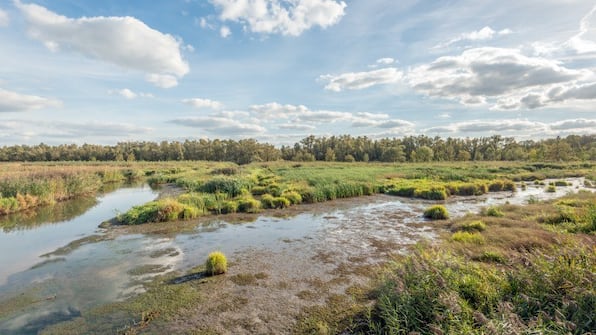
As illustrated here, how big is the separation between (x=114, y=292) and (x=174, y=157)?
316ft

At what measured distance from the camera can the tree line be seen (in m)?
85.4

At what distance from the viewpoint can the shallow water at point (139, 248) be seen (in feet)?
25.6

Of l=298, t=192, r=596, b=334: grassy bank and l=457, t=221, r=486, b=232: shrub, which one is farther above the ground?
l=298, t=192, r=596, b=334: grassy bank

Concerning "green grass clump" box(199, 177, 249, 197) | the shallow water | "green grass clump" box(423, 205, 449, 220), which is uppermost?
"green grass clump" box(199, 177, 249, 197)

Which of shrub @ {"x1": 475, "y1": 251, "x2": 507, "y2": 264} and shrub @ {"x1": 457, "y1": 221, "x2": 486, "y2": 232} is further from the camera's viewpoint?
shrub @ {"x1": 457, "y1": 221, "x2": 486, "y2": 232}

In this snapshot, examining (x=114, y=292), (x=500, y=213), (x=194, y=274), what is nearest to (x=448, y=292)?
(x=194, y=274)

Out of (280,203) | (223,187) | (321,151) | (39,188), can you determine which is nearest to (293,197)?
(280,203)

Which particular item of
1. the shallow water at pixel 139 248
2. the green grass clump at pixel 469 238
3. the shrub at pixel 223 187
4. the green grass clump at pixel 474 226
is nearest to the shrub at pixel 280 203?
the shallow water at pixel 139 248

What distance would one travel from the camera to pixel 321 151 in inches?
3903

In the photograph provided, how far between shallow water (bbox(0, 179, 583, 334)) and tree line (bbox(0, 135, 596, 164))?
66.9m

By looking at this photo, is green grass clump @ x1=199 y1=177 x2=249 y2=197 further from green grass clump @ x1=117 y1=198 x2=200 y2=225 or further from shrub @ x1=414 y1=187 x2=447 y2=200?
shrub @ x1=414 y1=187 x2=447 y2=200

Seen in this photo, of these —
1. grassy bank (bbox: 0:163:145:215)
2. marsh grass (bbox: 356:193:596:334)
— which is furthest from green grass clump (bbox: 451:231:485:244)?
grassy bank (bbox: 0:163:145:215)

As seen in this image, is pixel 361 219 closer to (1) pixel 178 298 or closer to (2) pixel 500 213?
(2) pixel 500 213

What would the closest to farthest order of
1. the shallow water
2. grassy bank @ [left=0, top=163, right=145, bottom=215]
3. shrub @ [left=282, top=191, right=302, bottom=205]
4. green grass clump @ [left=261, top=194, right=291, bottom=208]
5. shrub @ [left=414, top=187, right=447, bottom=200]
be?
the shallow water < grassy bank @ [left=0, top=163, right=145, bottom=215] < green grass clump @ [left=261, top=194, right=291, bottom=208] < shrub @ [left=282, top=191, right=302, bottom=205] < shrub @ [left=414, top=187, right=447, bottom=200]
